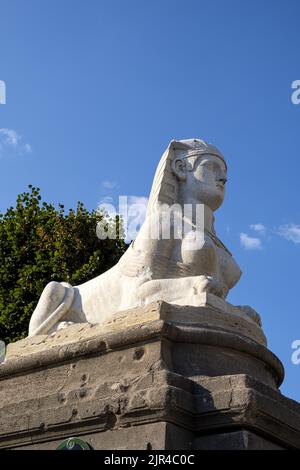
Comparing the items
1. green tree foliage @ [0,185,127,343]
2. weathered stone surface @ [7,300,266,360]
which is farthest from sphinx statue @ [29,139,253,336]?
green tree foliage @ [0,185,127,343]

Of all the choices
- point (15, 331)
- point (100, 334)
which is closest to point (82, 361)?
point (100, 334)

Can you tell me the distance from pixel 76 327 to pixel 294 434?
7.02ft

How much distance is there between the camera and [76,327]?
289 inches

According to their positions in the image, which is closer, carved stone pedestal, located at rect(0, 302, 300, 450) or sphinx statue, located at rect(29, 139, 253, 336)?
carved stone pedestal, located at rect(0, 302, 300, 450)

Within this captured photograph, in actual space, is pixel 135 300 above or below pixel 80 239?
below

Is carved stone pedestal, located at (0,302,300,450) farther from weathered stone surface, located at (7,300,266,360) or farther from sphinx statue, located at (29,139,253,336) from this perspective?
sphinx statue, located at (29,139,253,336)

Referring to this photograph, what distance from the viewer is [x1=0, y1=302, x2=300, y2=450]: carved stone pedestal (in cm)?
597

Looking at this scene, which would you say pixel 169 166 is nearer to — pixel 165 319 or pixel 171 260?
pixel 171 260

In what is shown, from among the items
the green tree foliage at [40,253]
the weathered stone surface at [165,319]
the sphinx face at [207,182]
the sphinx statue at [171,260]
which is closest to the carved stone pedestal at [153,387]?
the weathered stone surface at [165,319]

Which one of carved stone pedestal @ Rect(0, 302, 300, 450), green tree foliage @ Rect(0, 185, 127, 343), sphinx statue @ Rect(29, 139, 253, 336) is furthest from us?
green tree foliage @ Rect(0, 185, 127, 343)

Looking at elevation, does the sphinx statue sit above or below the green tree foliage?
below
